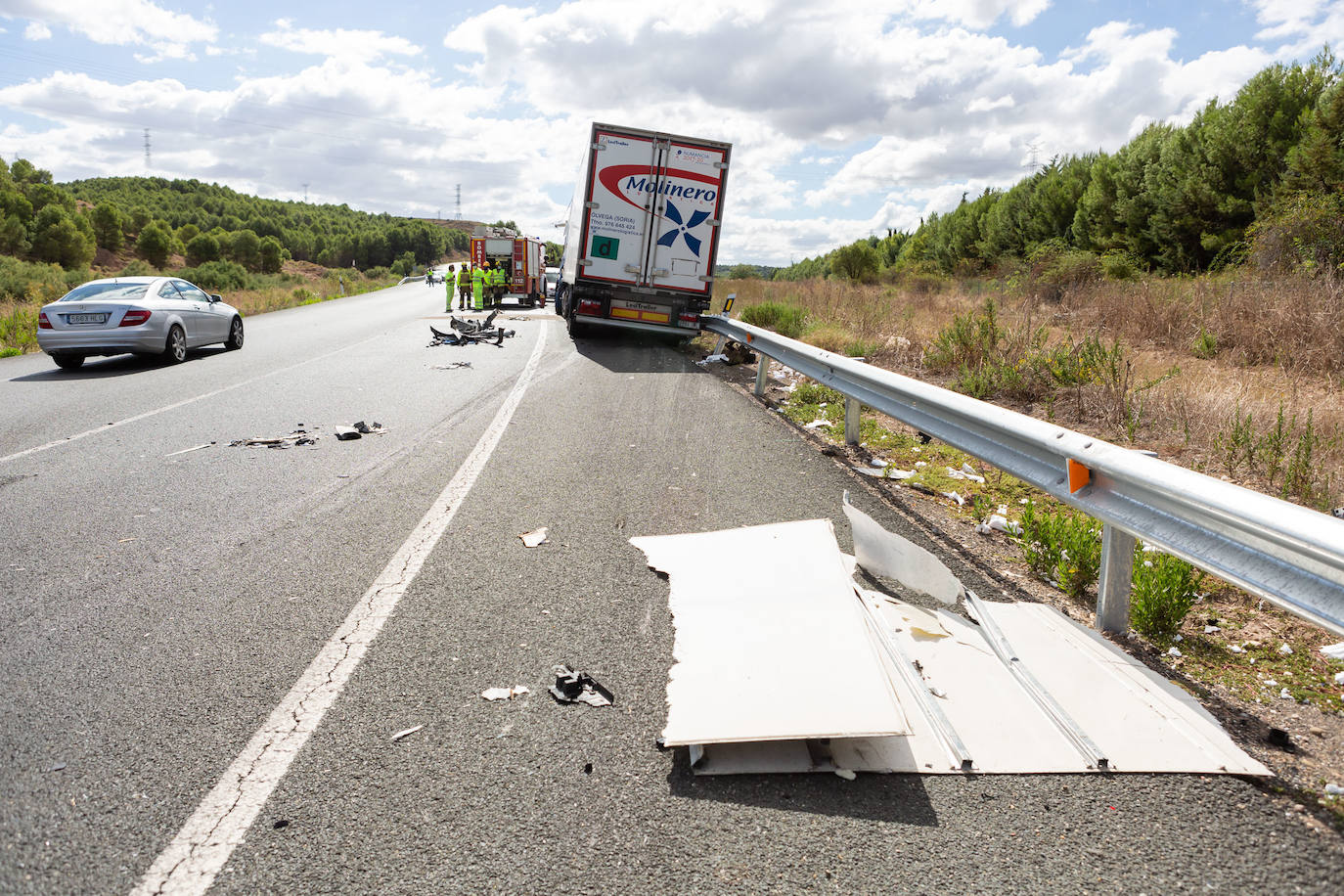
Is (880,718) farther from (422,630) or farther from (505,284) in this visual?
(505,284)

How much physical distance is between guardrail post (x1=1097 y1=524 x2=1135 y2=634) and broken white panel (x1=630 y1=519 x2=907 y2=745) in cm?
115

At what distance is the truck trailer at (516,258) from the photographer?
32.9m

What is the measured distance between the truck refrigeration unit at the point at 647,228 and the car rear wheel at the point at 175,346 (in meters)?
6.96

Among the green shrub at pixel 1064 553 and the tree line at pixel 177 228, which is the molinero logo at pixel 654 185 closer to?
the green shrub at pixel 1064 553

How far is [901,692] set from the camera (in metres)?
2.88

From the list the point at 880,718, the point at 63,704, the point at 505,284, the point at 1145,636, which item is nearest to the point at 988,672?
the point at 880,718

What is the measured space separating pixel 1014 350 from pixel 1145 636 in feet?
22.2

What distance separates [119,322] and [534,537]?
11.3 m

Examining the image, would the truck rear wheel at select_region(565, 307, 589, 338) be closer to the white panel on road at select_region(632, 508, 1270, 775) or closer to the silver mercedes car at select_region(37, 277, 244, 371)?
the silver mercedes car at select_region(37, 277, 244, 371)

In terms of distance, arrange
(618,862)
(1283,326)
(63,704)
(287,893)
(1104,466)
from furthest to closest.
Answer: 1. (1283,326)
2. (1104,466)
3. (63,704)
4. (618,862)
5. (287,893)

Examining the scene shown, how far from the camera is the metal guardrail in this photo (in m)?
2.36

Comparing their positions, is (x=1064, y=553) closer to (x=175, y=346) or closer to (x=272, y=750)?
(x=272, y=750)

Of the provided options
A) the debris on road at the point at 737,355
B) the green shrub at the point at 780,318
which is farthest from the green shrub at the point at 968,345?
the green shrub at the point at 780,318

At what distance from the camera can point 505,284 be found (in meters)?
31.4
